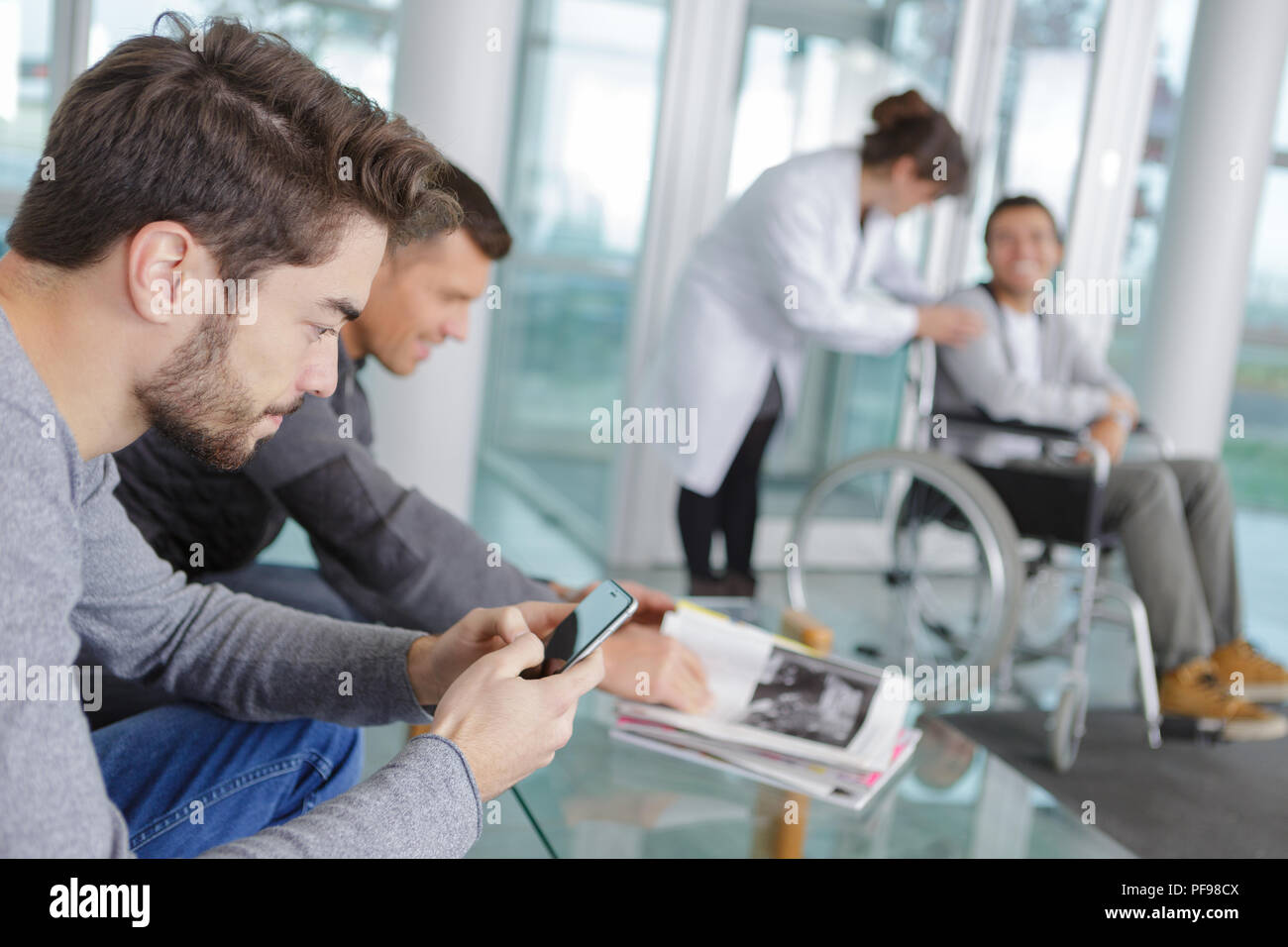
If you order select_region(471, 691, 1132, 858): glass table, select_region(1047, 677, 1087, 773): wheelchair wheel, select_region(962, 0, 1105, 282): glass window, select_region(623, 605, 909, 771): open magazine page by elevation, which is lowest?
select_region(1047, 677, 1087, 773): wheelchair wheel

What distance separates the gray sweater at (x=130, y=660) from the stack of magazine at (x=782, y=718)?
316 mm

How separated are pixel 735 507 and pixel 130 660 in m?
2.10

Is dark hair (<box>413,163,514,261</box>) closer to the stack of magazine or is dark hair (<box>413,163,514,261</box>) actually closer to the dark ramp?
the stack of magazine

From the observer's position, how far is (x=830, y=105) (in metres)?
3.56

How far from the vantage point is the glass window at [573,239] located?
12.0 feet

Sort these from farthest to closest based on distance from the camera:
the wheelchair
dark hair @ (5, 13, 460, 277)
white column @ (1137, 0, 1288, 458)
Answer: white column @ (1137, 0, 1288, 458)
the wheelchair
dark hair @ (5, 13, 460, 277)

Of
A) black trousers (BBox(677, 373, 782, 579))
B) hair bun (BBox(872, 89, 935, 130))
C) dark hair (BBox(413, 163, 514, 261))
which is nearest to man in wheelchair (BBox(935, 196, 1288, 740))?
hair bun (BBox(872, 89, 935, 130))

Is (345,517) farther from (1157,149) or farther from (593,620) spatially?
(1157,149)

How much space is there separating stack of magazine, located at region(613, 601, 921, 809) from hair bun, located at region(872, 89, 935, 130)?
171 centimetres

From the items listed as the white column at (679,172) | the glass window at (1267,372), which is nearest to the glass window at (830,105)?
the white column at (679,172)

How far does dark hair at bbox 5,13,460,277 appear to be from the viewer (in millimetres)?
747

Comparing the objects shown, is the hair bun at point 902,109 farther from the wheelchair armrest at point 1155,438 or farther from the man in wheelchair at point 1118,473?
the wheelchair armrest at point 1155,438

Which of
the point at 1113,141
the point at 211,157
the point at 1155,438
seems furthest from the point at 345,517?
the point at 1113,141
